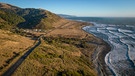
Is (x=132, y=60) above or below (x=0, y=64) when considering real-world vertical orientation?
below

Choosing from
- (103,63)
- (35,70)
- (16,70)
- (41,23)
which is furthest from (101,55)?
(41,23)

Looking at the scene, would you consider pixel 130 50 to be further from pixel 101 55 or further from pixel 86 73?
pixel 86 73

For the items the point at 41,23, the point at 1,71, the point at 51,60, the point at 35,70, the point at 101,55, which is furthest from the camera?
the point at 41,23

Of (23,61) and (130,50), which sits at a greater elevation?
(23,61)

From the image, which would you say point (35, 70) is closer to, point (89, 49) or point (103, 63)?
point (103, 63)

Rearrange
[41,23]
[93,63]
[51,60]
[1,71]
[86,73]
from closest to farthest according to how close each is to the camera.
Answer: [1,71]
[86,73]
[51,60]
[93,63]
[41,23]

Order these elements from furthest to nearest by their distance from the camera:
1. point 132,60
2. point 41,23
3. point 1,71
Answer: point 41,23 → point 132,60 → point 1,71

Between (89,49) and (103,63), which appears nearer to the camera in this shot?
(103,63)

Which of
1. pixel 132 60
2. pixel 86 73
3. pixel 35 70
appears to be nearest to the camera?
pixel 35 70

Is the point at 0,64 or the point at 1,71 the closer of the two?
the point at 1,71

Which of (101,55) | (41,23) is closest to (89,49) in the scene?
(101,55)
